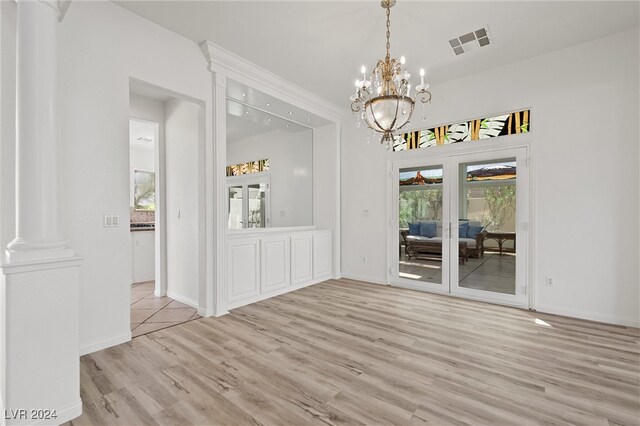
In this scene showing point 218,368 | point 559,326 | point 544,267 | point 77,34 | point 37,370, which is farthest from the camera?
point 544,267

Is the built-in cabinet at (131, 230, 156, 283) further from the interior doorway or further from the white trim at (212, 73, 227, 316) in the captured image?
the interior doorway

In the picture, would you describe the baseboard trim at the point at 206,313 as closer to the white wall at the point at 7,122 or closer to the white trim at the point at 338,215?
the white wall at the point at 7,122

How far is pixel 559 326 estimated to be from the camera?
11.1 feet

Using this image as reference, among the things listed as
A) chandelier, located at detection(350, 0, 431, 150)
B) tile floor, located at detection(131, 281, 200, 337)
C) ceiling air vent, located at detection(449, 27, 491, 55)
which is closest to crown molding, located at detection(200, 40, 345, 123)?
chandelier, located at detection(350, 0, 431, 150)

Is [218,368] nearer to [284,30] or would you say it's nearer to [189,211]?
[189,211]

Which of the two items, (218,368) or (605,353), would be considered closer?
(218,368)

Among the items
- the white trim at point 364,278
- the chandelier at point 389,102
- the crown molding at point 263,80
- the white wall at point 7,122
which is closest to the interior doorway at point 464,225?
the white trim at point 364,278

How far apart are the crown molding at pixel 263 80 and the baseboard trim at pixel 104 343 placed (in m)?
3.14

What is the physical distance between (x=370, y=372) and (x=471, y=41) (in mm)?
3804

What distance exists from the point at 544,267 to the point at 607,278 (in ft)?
1.95

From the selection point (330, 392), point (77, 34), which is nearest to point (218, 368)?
point (330, 392)

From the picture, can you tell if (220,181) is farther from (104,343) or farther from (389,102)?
(389,102)

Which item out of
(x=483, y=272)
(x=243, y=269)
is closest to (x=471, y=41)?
(x=483, y=272)

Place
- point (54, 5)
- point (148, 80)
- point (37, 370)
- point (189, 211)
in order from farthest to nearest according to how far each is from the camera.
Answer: point (189, 211) → point (148, 80) → point (54, 5) → point (37, 370)
